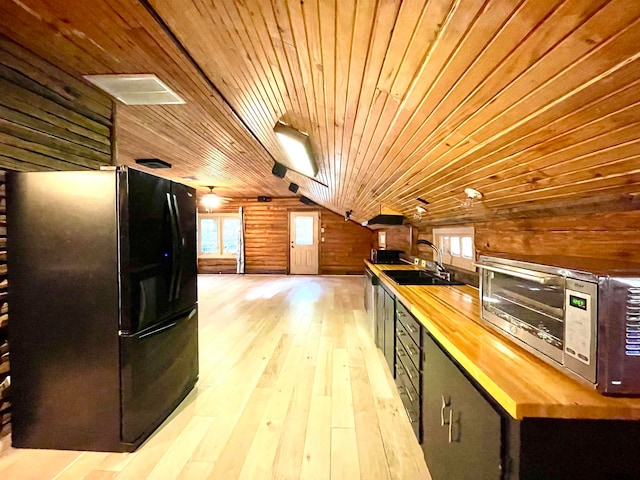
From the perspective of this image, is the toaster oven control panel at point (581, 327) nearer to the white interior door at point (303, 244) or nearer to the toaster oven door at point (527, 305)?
the toaster oven door at point (527, 305)

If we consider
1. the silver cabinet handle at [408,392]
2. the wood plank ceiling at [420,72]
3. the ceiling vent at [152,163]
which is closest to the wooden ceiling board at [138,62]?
the wood plank ceiling at [420,72]

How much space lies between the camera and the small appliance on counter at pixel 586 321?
782mm

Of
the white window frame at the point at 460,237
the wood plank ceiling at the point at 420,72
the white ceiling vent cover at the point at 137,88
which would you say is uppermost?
the white ceiling vent cover at the point at 137,88

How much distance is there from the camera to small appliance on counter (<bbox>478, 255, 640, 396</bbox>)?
2.57 feet

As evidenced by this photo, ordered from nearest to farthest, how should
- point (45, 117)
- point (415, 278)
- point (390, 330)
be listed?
1. point (45, 117)
2. point (390, 330)
3. point (415, 278)

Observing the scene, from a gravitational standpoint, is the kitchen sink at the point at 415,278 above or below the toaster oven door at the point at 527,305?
below

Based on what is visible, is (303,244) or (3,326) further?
(303,244)

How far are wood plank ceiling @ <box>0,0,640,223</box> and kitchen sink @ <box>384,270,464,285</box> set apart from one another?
2.62 ft

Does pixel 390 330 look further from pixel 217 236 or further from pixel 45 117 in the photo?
pixel 217 236

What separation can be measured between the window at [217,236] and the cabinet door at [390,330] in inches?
287

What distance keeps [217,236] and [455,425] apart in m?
9.09

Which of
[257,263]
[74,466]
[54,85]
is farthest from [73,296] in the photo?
[257,263]

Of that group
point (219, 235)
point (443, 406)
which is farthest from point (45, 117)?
point (219, 235)

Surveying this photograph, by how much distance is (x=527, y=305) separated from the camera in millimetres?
1182
